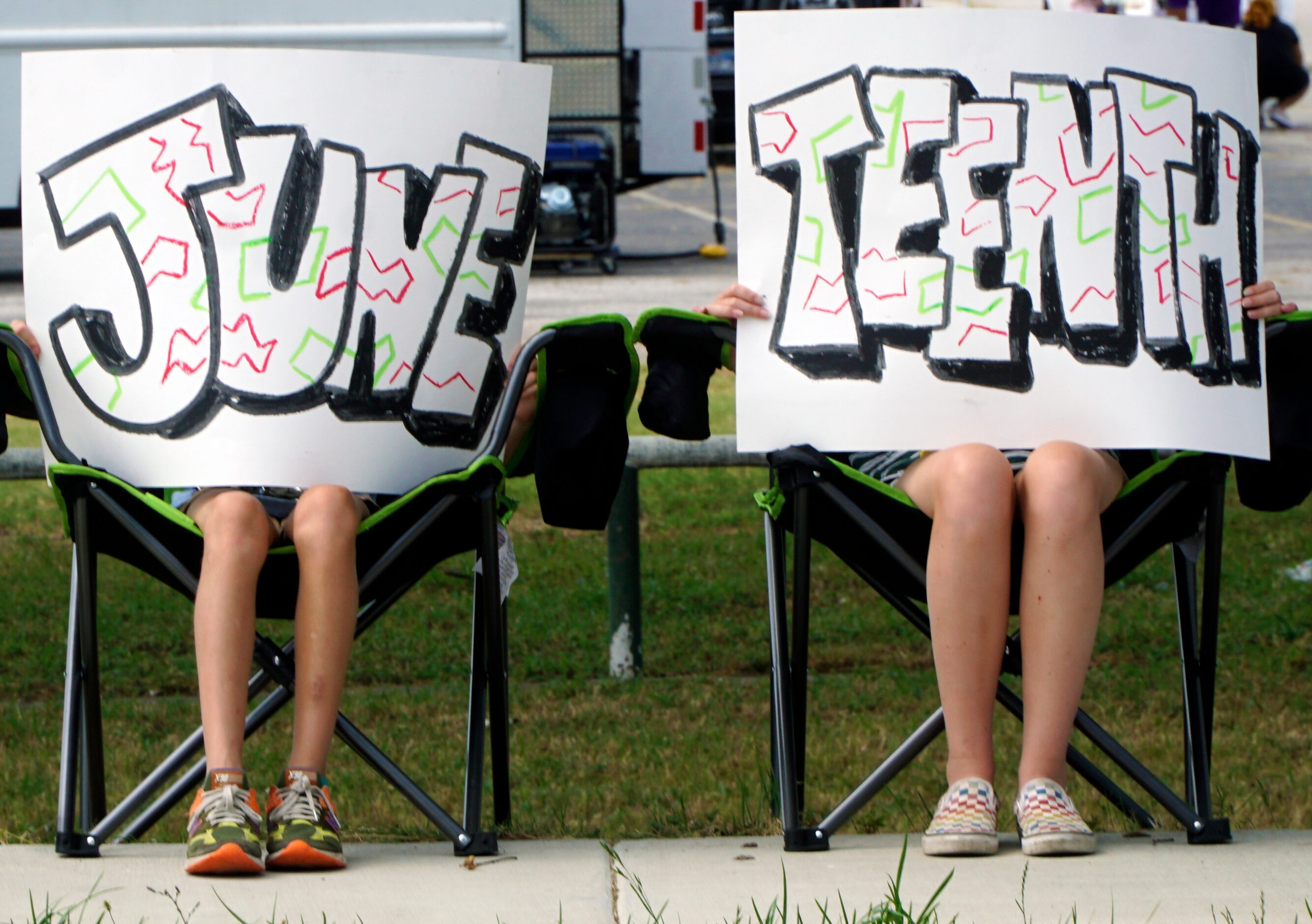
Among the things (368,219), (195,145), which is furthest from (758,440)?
(195,145)

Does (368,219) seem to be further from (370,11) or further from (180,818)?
(370,11)

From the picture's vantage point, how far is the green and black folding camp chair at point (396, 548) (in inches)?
116

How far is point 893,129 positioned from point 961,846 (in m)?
1.19

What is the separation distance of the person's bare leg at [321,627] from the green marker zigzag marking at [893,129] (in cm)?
109

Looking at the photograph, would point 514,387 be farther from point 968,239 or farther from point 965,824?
point 965,824

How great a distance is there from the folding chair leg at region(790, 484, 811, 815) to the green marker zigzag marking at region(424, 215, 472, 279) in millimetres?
723

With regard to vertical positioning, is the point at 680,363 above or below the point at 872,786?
above

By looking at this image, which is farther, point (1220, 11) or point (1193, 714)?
point (1220, 11)

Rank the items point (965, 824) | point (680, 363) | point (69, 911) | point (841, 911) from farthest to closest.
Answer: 1. point (680, 363)
2. point (965, 824)
3. point (841, 911)
4. point (69, 911)

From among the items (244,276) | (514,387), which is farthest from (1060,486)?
(244,276)

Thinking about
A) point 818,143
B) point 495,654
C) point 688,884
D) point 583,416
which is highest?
point 818,143

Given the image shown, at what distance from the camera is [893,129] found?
309cm

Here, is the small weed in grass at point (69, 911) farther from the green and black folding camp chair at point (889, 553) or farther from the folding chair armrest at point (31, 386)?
the green and black folding camp chair at point (889, 553)

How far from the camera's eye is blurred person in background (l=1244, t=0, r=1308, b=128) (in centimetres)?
1195
